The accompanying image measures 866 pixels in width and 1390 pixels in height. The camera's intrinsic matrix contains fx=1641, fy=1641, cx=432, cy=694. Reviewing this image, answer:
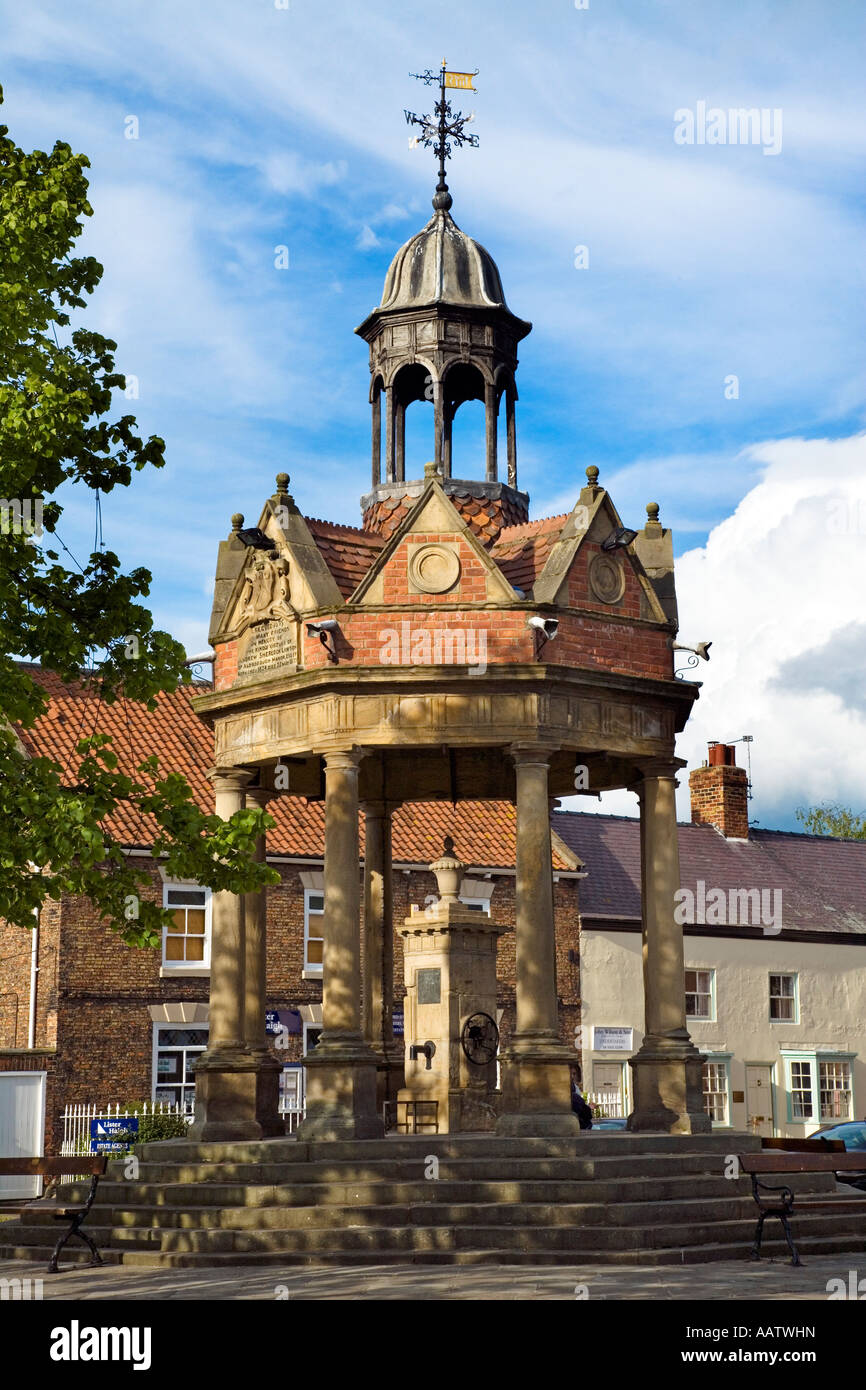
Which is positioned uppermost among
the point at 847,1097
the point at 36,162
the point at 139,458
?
the point at 36,162

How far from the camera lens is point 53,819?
14250 millimetres

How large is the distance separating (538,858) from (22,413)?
7.64 m

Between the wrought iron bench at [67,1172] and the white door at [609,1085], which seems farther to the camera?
the white door at [609,1085]

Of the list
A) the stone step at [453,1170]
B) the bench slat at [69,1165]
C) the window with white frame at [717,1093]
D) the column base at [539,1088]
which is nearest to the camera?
the stone step at [453,1170]

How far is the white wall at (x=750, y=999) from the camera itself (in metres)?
42.6

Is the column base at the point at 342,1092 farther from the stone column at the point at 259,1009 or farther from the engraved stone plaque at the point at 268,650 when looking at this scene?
the engraved stone plaque at the point at 268,650

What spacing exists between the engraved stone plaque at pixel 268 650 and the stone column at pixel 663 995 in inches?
184

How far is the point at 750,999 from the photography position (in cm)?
4544

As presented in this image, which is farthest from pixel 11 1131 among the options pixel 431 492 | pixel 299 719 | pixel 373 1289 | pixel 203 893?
pixel 373 1289

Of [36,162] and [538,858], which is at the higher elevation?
[36,162]

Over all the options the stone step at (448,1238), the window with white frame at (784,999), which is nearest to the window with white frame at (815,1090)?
the window with white frame at (784,999)

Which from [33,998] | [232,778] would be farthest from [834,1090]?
[232,778]

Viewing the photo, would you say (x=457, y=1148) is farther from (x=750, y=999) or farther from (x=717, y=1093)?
(x=750, y=999)

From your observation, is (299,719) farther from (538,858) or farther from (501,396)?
(501,396)
